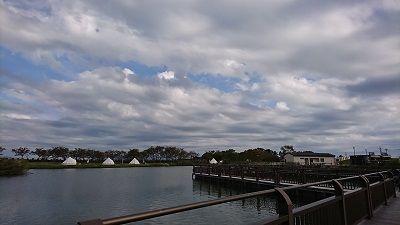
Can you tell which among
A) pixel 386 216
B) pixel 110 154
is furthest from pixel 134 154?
pixel 386 216

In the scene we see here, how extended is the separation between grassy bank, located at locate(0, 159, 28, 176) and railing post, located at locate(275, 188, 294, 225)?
285ft

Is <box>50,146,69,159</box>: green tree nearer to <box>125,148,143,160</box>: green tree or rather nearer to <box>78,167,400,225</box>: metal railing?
<box>125,148,143,160</box>: green tree

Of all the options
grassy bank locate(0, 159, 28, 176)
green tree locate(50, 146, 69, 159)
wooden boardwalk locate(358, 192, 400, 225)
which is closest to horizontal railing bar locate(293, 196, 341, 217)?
wooden boardwalk locate(358, 192, 400, 225)

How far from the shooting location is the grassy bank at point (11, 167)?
262ft

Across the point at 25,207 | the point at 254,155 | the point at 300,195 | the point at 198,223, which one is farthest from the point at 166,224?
the point at 254,155

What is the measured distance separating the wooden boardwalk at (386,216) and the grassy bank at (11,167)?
83.8 meters

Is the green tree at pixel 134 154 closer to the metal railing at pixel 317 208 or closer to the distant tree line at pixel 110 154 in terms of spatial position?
the distant tree line at pixel 110 154

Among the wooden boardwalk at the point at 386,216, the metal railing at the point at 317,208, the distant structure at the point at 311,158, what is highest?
the distant structure at the point at 311,158

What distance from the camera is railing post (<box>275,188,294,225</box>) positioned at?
4707mm

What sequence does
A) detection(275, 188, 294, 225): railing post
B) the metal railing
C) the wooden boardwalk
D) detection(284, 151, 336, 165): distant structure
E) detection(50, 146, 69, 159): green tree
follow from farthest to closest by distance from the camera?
detection(50, 146, 69, 159): green tree, detection(284, 151, 336, 165): distant structure, the wooden boardwalk, detection(275, 188, 294, 225): railing post, the metal railing

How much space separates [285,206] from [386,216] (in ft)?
22.6

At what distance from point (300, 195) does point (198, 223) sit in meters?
11.5

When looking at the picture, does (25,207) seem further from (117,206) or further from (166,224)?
(166,224)

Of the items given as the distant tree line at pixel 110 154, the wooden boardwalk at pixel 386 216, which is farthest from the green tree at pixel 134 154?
the wooden boardwalk at pixel 386 216
